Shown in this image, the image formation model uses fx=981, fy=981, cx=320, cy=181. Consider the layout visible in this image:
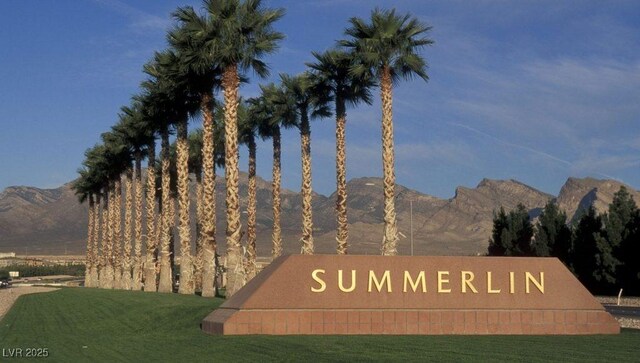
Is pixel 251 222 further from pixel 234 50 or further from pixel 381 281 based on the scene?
pixel 381 281

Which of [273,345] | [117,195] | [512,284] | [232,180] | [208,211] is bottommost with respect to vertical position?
[273,345]

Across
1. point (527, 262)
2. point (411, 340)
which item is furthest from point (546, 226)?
point (411, 340)

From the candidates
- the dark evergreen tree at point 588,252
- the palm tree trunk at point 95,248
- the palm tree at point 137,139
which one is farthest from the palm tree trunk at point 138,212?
the dark evergreen tree at point 588,252

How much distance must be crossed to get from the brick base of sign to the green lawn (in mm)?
882

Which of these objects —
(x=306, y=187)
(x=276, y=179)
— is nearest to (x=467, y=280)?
(x=306, y=187)

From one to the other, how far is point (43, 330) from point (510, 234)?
51.0m

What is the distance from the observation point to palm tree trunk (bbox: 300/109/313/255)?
54.2 meters

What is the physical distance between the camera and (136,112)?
67188 mm

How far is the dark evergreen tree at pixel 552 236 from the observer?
74688 millimetres

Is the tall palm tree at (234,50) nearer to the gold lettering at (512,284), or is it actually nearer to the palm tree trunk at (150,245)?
the gold lettering at (512,284)

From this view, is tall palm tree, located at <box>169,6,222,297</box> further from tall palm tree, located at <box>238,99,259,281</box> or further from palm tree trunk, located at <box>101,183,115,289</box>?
palm tree trunk, located at <box>101,183,115,289</box>

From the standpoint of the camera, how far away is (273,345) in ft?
78.5

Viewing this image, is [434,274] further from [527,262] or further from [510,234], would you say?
[510,234]

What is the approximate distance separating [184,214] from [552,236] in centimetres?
3211
